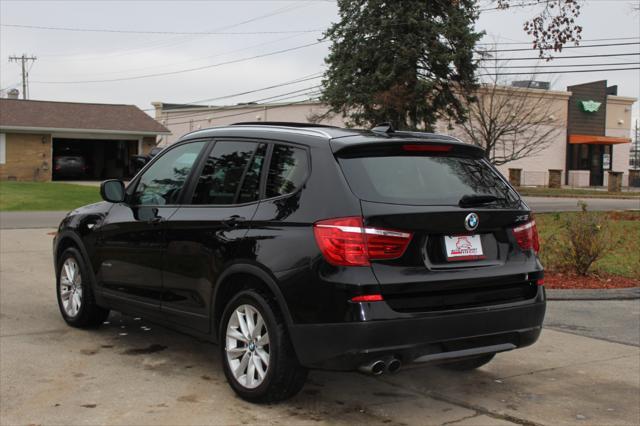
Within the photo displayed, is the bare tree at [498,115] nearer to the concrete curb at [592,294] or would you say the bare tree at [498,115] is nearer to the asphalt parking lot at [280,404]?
the concrete curb at [592,294]

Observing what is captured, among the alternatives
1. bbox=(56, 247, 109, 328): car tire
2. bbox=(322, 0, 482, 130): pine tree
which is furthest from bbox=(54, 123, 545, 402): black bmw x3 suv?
bbox=(322, 0, 482, 130): pine tree

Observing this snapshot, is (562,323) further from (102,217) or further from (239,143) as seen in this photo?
(102,217)

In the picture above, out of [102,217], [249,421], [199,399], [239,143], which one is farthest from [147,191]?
[249,421]

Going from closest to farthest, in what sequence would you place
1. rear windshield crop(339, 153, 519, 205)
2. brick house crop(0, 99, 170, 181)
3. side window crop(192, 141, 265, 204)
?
rear windshield crop(339, 153, 519, 205), side window crop(192, 141, 265, 204), brick house crop(0, 99, 170, 181)

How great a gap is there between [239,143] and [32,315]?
3.55 meters

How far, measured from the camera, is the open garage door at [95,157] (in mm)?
45812

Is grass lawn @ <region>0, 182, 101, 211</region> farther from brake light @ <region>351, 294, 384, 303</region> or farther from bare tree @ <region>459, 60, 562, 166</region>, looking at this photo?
brake light @ <region>351, 294, 384, 303</region>

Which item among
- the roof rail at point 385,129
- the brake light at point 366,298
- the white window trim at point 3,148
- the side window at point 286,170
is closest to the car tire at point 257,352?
the brake light at point 366,298

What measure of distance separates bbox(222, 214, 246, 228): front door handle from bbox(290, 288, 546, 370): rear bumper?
2.87ft

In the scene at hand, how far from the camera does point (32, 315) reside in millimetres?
7480

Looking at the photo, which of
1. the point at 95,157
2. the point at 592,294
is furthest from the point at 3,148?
the point at 592,294

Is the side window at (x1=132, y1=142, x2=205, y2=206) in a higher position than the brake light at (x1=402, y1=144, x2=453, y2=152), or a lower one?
lower

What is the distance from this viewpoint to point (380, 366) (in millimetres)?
4199

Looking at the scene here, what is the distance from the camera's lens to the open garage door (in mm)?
45812
